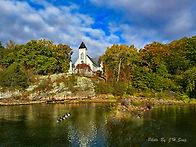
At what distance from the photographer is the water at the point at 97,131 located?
31.2 m

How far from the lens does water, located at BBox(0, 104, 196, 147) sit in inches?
1229

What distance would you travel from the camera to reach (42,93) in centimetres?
8169

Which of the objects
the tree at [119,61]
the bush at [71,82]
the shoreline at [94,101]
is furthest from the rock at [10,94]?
the tree at [119,61]

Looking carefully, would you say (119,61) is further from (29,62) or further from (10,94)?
(10,94)

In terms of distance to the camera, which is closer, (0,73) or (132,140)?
(132,140)

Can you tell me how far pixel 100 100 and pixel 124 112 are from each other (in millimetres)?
28261

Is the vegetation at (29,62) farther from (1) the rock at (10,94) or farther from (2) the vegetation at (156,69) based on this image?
(2) the vegetation at (156,69)

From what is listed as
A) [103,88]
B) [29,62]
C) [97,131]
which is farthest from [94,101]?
[97,131]

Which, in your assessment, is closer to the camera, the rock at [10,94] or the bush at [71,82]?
the rock at [10,94]

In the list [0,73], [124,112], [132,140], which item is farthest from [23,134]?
[0,73]

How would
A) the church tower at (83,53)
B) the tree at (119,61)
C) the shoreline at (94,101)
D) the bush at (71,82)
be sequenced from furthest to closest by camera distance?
the church tower at (83,53), the tree at (119,61), the bush at (71,82), the shoreline at (94,101)

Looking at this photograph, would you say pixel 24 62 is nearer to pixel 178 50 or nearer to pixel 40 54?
pixel 40 54

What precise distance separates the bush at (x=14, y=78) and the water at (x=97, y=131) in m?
32.3

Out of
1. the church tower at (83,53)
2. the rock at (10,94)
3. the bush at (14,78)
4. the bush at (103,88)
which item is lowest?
the rock at (10,94)
